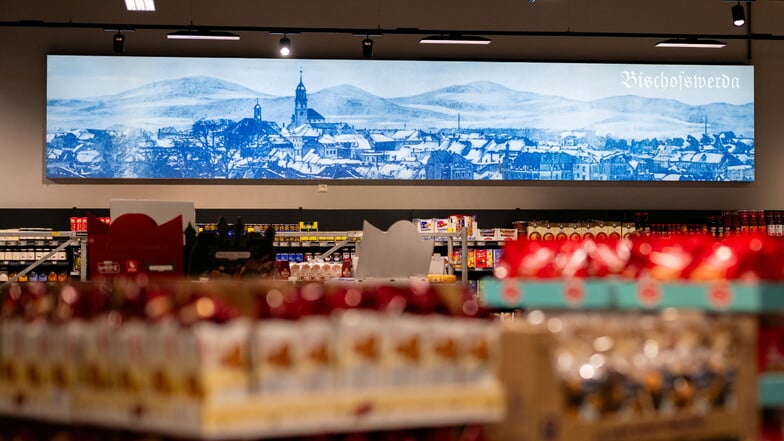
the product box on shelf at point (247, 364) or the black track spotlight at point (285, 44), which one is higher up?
the black track spotlight at point (285, 44)

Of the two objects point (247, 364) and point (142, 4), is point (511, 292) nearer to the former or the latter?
point (247, 364)

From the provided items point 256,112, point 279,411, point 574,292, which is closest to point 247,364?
point 279,411

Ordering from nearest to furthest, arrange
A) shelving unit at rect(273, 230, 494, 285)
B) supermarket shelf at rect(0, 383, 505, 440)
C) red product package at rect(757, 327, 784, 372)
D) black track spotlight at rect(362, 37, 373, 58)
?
supermarket shelf at rect(0, 383, 505, 440), red product package at rect(757, 327, 784, 372), shelving unit at rect(273, 230, 494, 285), black track spotlight at rect(362, 37, 373, 58)

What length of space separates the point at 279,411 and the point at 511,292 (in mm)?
860

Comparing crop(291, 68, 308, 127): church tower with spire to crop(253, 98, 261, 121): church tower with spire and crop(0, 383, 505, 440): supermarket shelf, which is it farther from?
crop(0, 383, 505, 440): supermarket shelf

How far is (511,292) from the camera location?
Result: 2.68 m

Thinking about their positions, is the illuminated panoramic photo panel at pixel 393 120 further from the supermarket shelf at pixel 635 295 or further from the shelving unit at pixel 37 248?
the supermarket shelf at pixel 635 295

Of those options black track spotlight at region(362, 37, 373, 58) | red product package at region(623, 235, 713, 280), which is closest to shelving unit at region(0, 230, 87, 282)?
black track spotlight at region(362, 37, 373, 58)

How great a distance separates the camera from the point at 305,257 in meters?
10.5

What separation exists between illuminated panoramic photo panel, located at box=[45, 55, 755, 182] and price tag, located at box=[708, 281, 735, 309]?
341 inches

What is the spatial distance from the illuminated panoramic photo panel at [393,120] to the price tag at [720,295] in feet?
28.4

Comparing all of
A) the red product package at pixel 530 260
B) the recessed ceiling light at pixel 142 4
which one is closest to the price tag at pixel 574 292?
the red product package at pixel 530 260

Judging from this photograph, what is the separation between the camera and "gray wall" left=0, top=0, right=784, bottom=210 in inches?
429

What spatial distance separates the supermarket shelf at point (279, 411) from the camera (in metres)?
2.05
